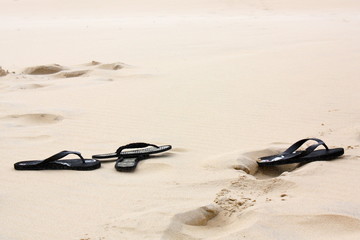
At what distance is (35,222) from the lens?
2314 millimetres

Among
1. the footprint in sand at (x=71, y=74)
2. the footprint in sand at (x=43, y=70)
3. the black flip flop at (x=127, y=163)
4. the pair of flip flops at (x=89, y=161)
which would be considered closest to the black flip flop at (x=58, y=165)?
the pair of flip flops at (x=89, y=161)

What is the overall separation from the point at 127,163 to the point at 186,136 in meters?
0.79

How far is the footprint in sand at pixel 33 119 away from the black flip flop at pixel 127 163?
1.29 metres

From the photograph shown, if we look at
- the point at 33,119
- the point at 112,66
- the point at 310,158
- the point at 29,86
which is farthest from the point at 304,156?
the point at 112,66

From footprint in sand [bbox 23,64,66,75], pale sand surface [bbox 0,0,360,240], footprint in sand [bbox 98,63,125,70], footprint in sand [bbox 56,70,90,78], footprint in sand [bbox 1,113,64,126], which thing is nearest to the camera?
pale sand surface [bbox 0,0,360,240]

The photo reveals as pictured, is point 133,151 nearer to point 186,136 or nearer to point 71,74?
point 186,136

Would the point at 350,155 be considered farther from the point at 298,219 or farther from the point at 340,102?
the point at 340,102

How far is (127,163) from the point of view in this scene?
304 cm

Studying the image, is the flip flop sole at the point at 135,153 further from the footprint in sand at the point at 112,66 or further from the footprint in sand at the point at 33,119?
the footprint in sand at the point at 112,66

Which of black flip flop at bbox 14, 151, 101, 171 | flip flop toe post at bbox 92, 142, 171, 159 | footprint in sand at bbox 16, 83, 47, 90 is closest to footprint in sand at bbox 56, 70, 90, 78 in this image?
footprint in sand at bbox 16, 83, 47, 90

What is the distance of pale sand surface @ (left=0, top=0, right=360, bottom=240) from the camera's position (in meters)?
2.30

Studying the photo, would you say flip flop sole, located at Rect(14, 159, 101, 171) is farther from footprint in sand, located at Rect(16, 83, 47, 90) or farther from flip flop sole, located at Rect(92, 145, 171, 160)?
footprint in sand, located at Rect(16, 83, 47, 90)

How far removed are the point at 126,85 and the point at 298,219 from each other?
3.64 metres

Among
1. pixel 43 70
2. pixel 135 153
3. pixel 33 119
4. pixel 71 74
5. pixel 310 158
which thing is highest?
pixel 43 70
